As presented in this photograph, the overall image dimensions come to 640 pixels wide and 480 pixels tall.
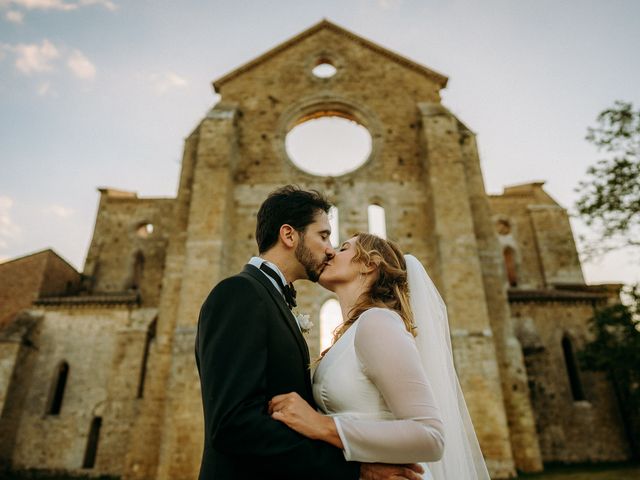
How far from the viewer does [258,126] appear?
44.9 ft

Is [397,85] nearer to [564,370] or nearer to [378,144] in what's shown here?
[378,144]

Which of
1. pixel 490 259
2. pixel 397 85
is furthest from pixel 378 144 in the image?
pixel 490 259

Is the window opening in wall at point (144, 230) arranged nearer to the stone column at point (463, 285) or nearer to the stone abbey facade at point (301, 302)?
the stone abbey facade at point (301, 302)

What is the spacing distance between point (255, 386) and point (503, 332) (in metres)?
11.3

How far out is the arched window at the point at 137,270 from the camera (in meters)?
18.1

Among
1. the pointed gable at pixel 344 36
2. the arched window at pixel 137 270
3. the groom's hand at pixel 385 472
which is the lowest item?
the groom's hand at pixel 385 472

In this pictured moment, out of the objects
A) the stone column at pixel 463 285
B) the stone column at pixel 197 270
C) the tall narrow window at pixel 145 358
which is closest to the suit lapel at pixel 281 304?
the stone column at pixel 197 270

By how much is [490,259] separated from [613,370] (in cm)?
540

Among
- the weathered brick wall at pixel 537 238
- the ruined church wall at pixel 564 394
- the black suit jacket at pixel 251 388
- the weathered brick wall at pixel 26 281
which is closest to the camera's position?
the black suit jacket at pixel 251 388

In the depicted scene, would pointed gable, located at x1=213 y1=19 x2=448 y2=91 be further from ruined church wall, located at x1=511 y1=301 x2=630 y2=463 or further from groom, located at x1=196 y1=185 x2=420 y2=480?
groom, located at x1=196 y1=185 x2=420 y2=480

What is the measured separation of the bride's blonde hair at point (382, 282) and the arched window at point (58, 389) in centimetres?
1542

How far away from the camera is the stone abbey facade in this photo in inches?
417

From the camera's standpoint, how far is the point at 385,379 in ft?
5.93

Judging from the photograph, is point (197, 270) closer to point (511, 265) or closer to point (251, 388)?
point (251, 388)
